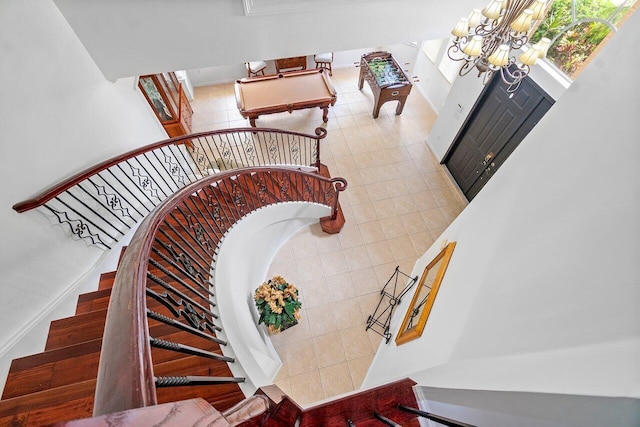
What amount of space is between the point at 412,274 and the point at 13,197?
3.97m

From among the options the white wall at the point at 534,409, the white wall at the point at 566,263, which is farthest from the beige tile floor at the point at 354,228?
the white wall at the point at 534,409

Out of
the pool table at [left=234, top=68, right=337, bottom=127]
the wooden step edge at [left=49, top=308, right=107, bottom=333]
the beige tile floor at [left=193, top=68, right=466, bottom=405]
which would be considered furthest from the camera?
the pool table at [left=234, top=68, right=337, bottom=127]

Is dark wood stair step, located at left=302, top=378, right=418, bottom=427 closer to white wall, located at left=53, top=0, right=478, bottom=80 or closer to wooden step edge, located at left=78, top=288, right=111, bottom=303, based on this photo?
wooden step edge, located at left=78, top=288, right=111, bottom=303

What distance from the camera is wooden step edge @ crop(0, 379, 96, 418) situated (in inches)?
58.9

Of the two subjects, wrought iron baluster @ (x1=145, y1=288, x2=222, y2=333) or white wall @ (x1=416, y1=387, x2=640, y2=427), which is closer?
white wall @ (x1=416, y1=387, x2=640, y2=427)

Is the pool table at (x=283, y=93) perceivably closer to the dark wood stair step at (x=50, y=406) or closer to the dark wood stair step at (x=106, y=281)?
the dark wood stair step at (x=106, y=281)

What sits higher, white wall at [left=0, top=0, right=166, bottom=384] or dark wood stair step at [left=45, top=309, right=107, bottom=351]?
white wall at [left=0, top=0, right=166, bottom=384]

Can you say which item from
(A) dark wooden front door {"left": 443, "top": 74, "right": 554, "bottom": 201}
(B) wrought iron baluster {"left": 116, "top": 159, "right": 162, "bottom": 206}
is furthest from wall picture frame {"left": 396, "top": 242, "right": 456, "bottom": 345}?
(B) wrought iron baluster {"left": 116, "top": 159, "right": 162, "bottom": 206}

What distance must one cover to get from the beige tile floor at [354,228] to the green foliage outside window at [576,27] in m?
2.36

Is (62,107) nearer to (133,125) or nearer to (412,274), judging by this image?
(133,125)

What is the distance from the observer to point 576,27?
2.85 m

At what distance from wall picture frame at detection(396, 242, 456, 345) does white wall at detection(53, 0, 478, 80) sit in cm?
262

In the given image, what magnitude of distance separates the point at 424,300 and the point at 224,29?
3.34 meters

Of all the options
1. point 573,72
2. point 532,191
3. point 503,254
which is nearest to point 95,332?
point 503,254
